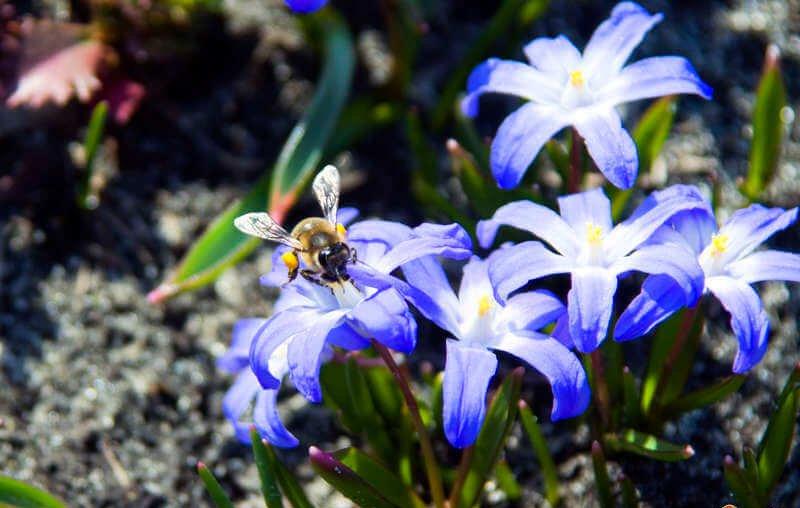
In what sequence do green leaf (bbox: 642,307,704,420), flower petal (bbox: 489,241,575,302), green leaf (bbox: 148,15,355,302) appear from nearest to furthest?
flower petal (bbox: 489,241,575,302)
green leaf (bbox: 642,307,704,420)
green leaf (bbox: 148,15,355,302)

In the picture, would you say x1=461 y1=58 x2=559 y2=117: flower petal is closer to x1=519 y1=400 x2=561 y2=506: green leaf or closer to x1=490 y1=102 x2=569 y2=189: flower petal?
x1=490 y1=102 x2=569 y2=189: flower petal

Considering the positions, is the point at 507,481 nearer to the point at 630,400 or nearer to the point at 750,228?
the point at 630,400

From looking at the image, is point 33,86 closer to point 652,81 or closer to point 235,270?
point 235,270

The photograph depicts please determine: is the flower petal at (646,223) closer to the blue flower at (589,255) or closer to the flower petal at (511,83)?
the blue flower at (589,255)

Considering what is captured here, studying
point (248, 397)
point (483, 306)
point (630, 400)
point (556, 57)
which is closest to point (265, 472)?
point (248, 397)

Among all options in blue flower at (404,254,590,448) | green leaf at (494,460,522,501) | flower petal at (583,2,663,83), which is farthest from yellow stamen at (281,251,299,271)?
flower petal at (583,2,663,83)

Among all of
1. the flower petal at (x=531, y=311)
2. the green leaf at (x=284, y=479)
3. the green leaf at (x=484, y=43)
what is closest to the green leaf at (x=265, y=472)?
the green leaf at (x=284, y=479)
